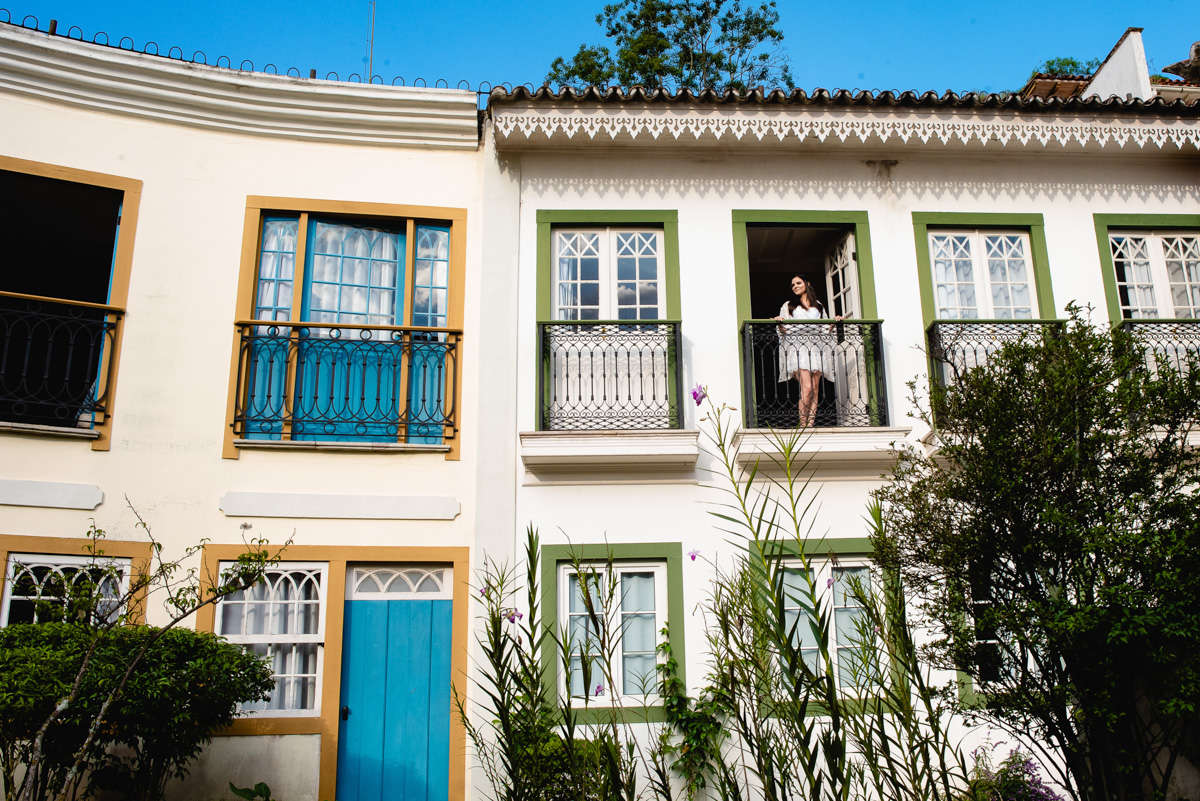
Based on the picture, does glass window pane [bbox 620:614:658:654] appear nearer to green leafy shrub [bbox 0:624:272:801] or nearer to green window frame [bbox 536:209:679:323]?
green window frame [bbox 536:209:679:323]

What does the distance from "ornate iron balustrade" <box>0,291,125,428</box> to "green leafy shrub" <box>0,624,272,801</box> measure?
249cm

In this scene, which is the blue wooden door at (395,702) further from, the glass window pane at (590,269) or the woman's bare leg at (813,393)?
the woman's bare leg at (813,393)

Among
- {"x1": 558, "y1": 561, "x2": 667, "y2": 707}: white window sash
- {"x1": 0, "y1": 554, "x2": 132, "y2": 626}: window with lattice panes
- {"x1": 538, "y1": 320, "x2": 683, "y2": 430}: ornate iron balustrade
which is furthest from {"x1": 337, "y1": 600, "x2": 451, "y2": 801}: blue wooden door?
{"x1": 538, "y1": 320, "x2": 683, "y2": 430}: ornate iron balustrade

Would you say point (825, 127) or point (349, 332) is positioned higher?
point (825, 127)

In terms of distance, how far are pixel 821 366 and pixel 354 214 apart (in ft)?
16.2

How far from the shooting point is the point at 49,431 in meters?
8.91

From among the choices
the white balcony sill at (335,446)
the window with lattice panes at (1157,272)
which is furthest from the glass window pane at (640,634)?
the window with lattice panes at (1157,272)

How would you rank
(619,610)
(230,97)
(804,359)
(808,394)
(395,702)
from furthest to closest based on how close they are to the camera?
1. (804,359)
2. (808,394)
3. (230,97)
4. (619,610)
5. (395,702)

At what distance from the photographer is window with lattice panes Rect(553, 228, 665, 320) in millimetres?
10516

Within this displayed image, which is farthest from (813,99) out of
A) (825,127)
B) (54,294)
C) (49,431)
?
(54,294)

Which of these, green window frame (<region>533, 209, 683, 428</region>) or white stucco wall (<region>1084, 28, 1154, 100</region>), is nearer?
green window frame (<region>533, 209, 683, 428</region>)

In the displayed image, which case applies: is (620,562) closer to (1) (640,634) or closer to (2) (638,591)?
(2) (638,591)

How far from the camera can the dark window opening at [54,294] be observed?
9.11m

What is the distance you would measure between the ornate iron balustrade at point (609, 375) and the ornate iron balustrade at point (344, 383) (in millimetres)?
954
